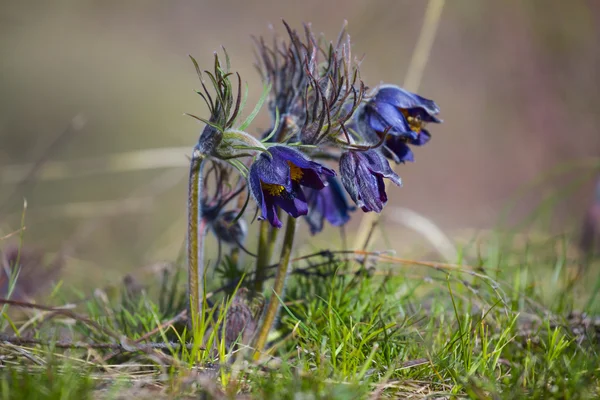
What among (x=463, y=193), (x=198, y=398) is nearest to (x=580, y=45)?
(x=463, y=193)

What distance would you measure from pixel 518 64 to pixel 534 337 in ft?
14.8

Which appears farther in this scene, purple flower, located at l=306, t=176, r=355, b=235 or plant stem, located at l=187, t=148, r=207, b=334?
purple flower, located at l=306, t=176, r=355, b=235

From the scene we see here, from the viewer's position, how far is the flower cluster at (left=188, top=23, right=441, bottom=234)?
4.15ft

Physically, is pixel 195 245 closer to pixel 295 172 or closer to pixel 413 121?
pixel 295 172

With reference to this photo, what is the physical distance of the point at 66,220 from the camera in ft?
14.6

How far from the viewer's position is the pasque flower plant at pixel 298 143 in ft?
4.17

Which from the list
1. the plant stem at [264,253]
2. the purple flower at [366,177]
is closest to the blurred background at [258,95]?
the plant stem at [264,253]

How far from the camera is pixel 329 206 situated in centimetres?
168

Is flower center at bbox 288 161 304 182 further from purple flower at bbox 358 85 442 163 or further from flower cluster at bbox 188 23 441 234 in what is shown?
purple flower at bbox 358 85 442 163

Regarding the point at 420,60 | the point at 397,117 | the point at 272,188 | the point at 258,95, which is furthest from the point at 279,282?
the point at 258,95

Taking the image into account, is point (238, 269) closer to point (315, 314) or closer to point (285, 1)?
point (315, 314)

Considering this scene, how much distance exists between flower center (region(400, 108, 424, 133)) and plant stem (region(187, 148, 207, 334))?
0.52 m

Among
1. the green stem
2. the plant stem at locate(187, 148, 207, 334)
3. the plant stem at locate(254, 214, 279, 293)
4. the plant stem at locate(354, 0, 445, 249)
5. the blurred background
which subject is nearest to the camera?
the plant stem at locate(187, 148, 207, 334)

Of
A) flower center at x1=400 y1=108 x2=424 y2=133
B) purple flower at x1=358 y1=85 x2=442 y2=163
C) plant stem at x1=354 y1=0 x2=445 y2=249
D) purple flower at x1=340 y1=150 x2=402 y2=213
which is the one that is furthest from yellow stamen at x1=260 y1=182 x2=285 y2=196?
plant stem at x1=354 y1=0 x2=445 y2=249
